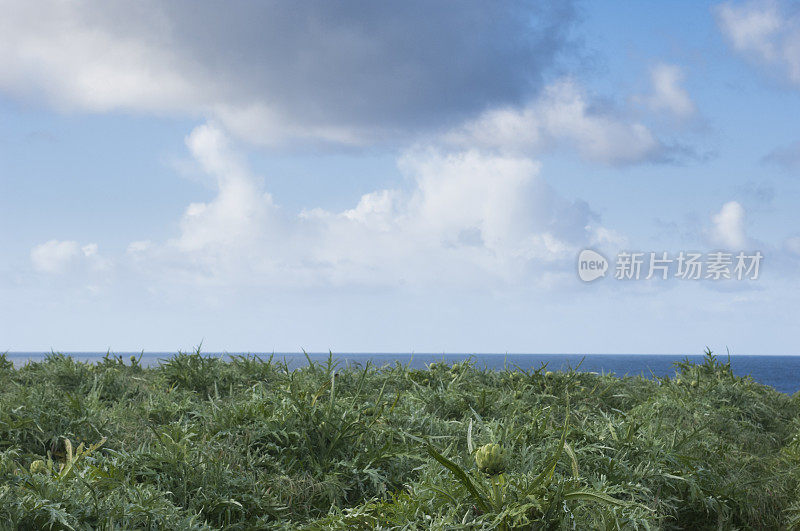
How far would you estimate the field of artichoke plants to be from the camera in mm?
2314

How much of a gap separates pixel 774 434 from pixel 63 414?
5.54 m

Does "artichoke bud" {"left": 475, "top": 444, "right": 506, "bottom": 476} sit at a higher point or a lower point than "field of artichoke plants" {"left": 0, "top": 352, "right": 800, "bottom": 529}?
higher

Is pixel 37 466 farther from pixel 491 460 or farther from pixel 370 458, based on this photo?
pixel 491 460

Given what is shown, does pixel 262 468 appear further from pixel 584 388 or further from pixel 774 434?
pixel 774 434

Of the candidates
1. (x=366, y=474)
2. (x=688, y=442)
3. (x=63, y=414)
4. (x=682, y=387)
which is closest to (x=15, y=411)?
(x=63, y=414)

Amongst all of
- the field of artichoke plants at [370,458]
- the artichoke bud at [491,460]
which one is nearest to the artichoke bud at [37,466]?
the field of artichoke plants at [370,458]

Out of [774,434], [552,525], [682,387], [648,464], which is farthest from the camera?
[682,387]

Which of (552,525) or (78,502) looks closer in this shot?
(552,525)

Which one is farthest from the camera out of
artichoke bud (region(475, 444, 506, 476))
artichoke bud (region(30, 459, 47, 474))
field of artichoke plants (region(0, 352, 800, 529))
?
artichoke bud (region(30, 459, 47, 474))

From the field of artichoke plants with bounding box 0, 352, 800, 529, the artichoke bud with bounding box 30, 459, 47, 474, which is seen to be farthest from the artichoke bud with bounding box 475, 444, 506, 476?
the artichoke bud with bounding box 30, 459, 47, 474

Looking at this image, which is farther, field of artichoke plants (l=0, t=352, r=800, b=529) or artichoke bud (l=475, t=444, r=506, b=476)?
field of artichoke plants (l=0, t=352, r=800, b=529)

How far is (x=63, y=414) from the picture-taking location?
3963mm

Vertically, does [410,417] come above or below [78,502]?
above

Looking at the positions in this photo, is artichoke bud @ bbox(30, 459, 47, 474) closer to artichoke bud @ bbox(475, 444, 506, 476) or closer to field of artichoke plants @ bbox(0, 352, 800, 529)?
field of artichoke plants @ bbox(0, 352, 800, 529)
